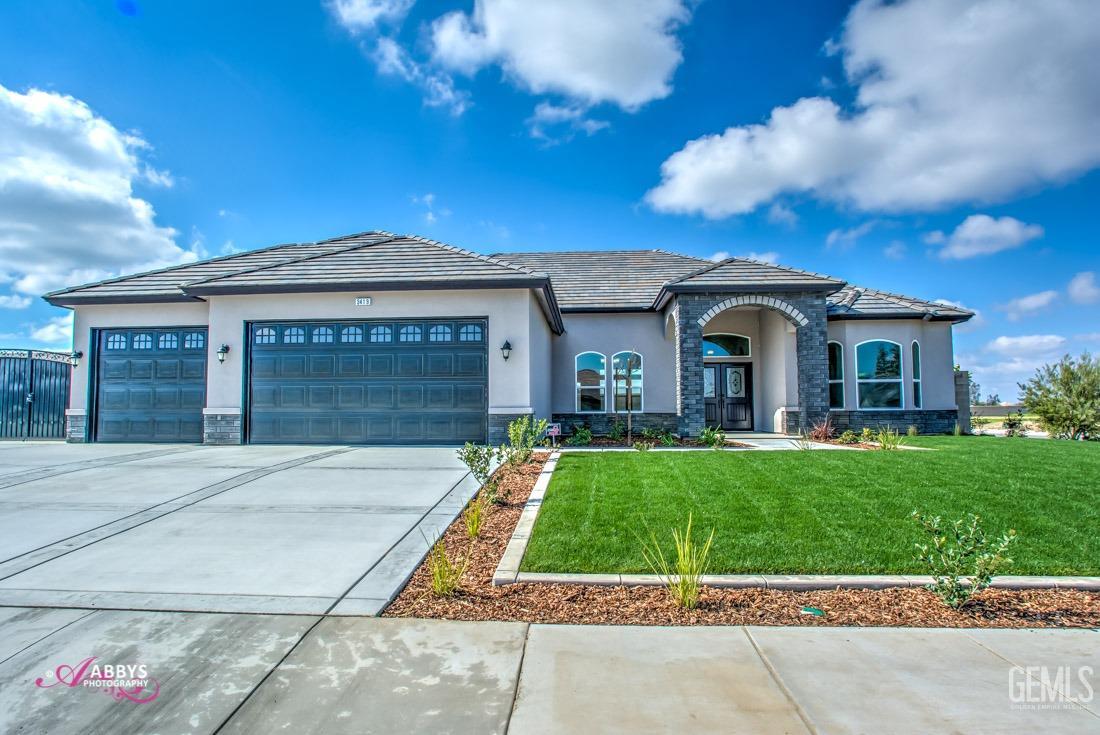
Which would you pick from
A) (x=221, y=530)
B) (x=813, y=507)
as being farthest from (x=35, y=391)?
(x=813, y=507)

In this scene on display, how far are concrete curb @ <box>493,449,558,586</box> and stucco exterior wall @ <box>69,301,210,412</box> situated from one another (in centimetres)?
1080

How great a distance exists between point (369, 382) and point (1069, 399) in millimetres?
19269

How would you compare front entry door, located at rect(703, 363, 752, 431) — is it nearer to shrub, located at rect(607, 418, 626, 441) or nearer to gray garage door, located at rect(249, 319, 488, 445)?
shrub, located at rect(607, 418, 626, 441)

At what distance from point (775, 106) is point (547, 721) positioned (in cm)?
1275

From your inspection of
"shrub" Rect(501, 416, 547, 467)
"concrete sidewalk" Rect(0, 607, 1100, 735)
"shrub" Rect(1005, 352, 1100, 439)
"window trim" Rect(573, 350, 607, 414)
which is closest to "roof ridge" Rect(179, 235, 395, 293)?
"window trim" Rect(573, 350, 607, 414)

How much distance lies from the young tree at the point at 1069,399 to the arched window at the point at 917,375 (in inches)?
135

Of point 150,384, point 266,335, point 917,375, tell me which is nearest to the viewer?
point 266,335

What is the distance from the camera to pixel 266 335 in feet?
42.0

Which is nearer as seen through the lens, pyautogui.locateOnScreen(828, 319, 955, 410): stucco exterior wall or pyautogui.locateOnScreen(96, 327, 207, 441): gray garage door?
pyautogui.locateOnScreen(96, 327, 207, 441): gray garage door

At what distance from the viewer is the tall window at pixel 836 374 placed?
1630cm

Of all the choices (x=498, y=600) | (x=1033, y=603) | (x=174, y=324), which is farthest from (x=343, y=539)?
(x=174, y=324)

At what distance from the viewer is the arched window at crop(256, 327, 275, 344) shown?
12781 mm

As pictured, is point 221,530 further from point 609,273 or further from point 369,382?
A: point 609,273

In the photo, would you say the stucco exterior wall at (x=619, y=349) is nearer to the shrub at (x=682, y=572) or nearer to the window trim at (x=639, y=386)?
the window trim at (x=639, y=386)
